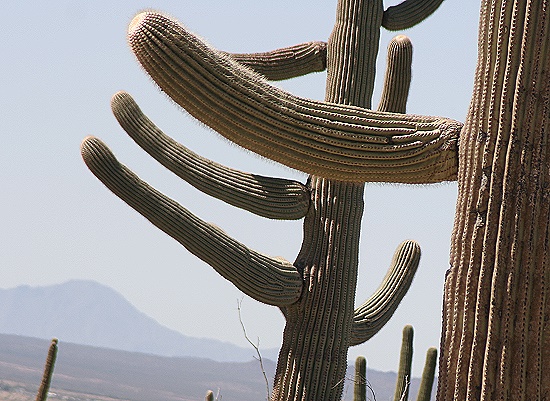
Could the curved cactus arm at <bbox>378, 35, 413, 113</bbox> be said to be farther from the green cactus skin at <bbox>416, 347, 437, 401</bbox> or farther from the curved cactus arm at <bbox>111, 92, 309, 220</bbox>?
the green cactus skin at <bbox>416, 347, 437, 401</bbox>

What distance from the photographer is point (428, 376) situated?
7.46 meters

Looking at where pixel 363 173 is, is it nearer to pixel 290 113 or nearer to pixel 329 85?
pixel 290 113

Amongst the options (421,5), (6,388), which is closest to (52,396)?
(6,388)

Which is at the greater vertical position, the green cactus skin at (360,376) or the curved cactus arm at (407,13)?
the curved cactus arm at (407,13)

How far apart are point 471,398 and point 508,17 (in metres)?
1.31

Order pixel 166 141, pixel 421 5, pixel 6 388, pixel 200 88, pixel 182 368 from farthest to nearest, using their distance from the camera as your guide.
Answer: pixel 182 368 < pixel 6 388 < pixel 421 5 < pixel 166 141 < pixel 200 88

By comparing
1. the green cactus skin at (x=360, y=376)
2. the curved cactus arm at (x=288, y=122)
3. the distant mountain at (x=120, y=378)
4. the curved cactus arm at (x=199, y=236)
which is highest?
the distant mountain at (x=120, y=378)

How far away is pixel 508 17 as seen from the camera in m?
3.49

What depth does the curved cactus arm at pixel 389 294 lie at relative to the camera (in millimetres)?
6969

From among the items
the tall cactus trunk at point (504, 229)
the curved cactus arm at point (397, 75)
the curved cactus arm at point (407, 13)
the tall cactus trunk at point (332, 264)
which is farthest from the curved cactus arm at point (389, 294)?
the tall cactus trunk at point (504, 229)

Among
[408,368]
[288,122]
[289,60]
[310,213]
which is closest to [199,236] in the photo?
[310,213]

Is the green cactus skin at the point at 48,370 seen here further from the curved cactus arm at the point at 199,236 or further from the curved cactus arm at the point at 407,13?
the curved cactus arm at the point at 407,13

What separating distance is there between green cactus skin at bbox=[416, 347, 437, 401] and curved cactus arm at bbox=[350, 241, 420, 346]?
424mm

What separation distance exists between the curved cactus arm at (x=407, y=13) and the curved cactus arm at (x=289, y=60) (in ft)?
1.74
